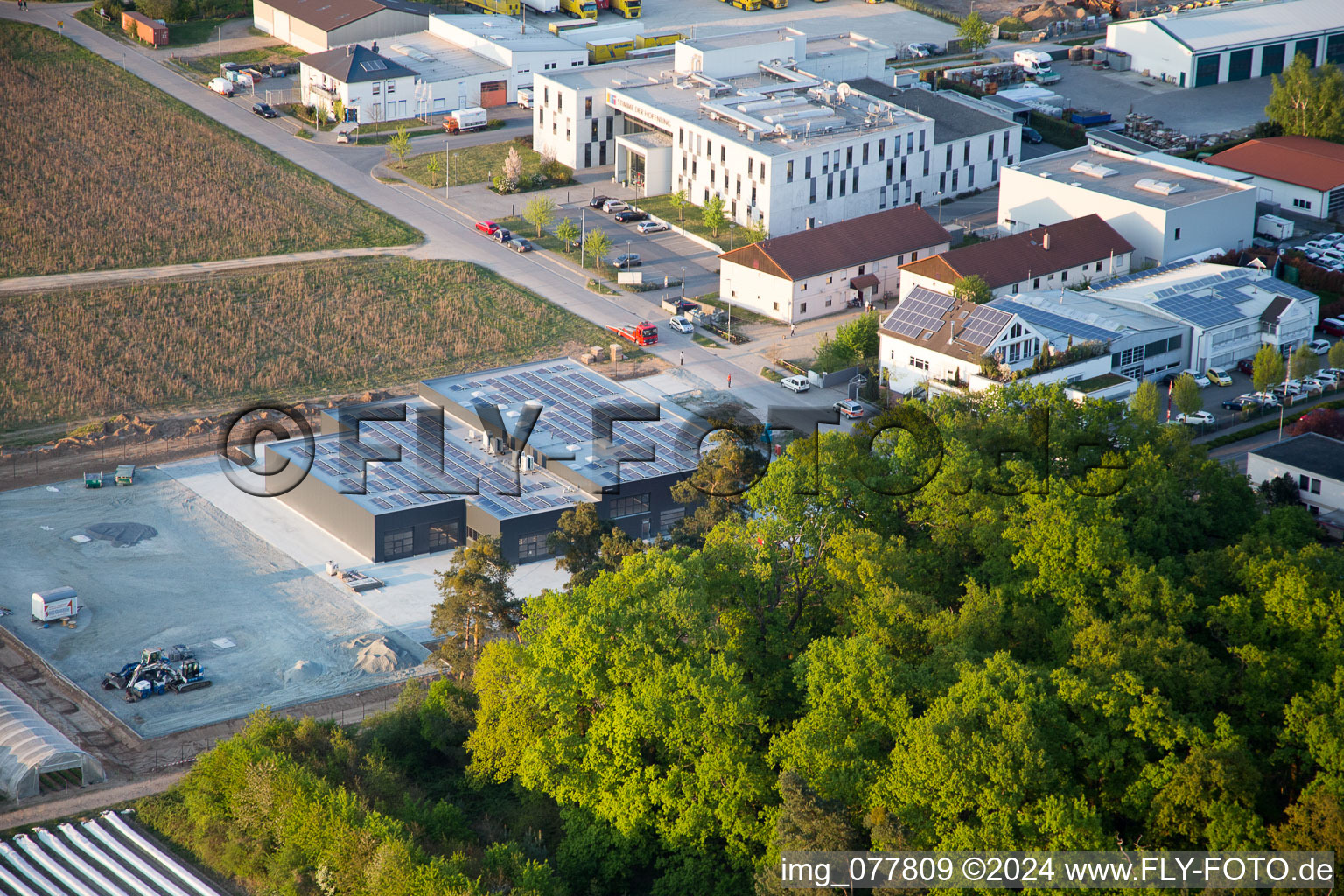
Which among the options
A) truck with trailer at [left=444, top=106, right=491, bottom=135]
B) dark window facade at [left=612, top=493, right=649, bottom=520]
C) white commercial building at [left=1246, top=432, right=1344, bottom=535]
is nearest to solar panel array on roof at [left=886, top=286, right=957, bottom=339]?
white commercial building at [left=1246, top=432, right=1344, bottom=535]

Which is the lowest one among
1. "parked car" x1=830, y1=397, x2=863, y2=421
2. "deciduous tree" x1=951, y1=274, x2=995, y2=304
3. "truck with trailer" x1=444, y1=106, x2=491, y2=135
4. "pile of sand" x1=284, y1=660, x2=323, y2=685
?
"pile of sand" x1=284, y1=660, x2=323, y2=685

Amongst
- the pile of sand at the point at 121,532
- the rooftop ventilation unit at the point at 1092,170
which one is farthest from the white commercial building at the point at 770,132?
the pile of sand at the point at 121,532

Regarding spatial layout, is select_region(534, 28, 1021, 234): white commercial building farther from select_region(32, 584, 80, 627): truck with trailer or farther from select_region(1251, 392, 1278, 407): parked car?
select_region(32, 584, 80, 627): truck with trailer

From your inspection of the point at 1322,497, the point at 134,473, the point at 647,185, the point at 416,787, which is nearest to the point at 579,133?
the point at 647,185

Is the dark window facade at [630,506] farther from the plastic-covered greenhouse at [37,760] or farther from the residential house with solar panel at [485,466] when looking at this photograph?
the plastic-covered greenhouse at [37,760]

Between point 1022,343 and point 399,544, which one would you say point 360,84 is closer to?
point 399,544
